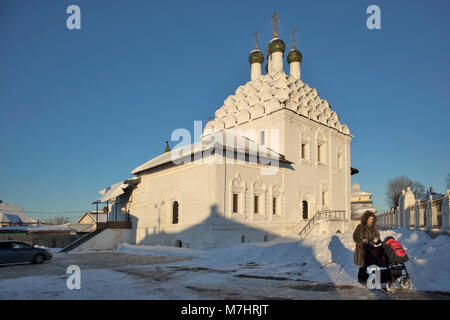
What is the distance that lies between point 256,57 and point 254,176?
14.9 m

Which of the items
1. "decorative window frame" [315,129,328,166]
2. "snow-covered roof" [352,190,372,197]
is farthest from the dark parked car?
"snow-covered roof" [352,190,372,197]

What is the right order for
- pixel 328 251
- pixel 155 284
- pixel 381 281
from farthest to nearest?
pixel 328 251 → pixel 155 284 → pixel 381 281

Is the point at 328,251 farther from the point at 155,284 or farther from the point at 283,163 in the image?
the point at 283,163

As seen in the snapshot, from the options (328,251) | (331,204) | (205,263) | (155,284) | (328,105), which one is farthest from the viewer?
(328,105)

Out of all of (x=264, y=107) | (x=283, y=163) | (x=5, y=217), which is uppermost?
(x=264, y=107)

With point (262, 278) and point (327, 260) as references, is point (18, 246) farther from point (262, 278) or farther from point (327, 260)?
point (327, 260)

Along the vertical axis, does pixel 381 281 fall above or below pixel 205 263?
above

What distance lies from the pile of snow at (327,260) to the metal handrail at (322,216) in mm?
9555

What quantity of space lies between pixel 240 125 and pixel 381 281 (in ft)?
72.9

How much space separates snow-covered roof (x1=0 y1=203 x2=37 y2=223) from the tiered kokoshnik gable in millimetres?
37742

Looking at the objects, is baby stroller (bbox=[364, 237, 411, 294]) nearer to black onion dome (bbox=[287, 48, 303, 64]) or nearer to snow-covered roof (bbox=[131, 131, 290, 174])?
snow-covered roof (bbox=[131, 131, 290, 174])

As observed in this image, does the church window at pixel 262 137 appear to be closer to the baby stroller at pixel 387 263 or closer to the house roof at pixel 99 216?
the baby stroller at pixel 387 263
